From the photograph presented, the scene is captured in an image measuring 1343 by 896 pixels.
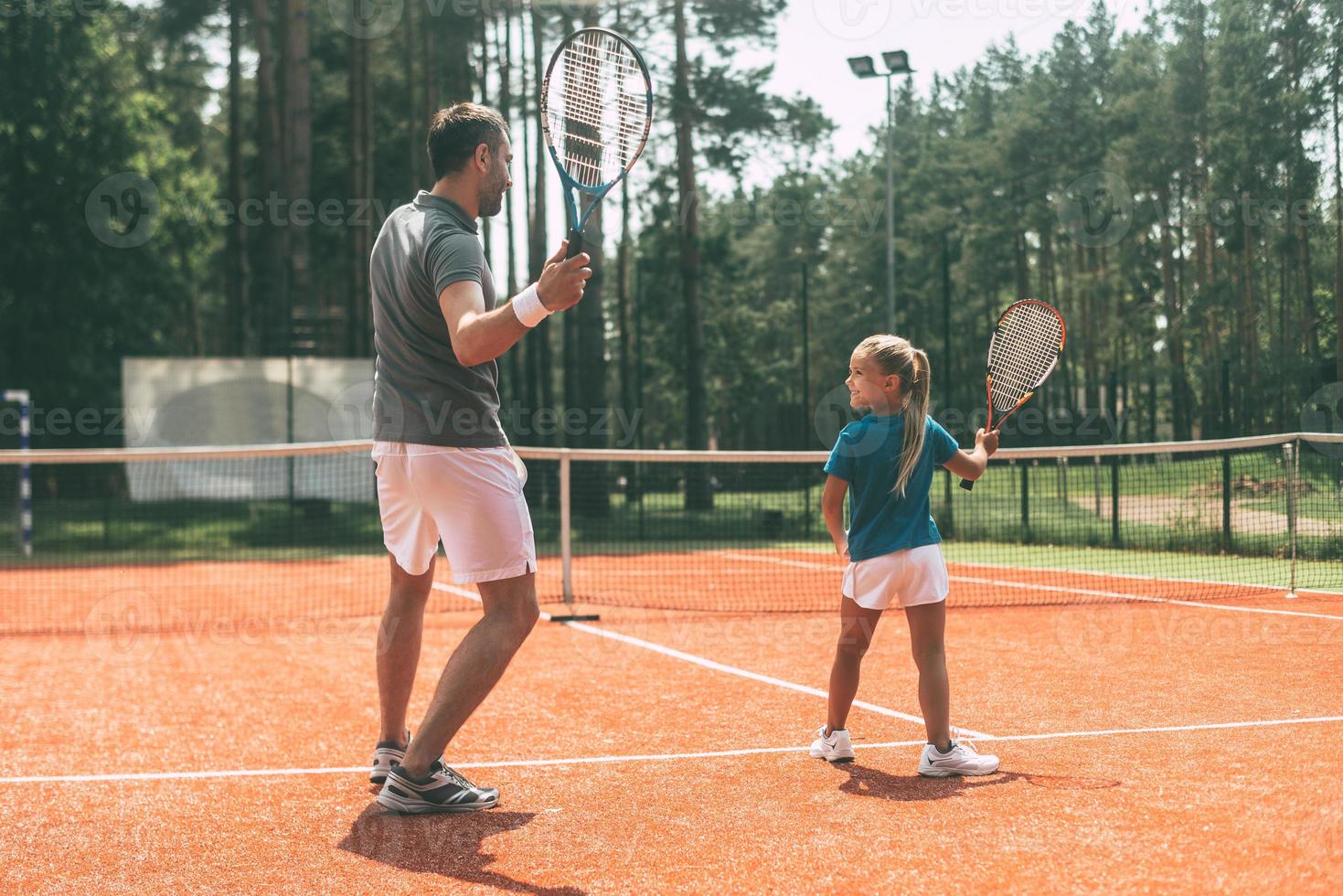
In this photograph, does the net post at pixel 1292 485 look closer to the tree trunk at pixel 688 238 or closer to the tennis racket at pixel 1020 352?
the tennis racket at pixel 1020 352

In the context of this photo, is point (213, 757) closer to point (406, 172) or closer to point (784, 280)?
point (406, 172)

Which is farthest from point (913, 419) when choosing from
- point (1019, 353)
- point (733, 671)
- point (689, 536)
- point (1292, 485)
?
point (689, 536)

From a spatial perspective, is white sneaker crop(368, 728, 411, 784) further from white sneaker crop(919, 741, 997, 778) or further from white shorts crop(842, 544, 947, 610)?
white sneaker crop(919, 741, 997, 778)

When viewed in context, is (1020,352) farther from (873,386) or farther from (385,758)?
(385,758)

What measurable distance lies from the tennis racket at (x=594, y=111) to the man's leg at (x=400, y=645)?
134cm

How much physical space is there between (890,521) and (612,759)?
1.34 meters

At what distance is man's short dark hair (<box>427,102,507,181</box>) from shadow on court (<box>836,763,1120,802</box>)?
2.30 m

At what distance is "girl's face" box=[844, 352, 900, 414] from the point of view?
4.47 m

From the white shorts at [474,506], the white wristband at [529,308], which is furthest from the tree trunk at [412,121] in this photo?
the white wristband at [529,308]

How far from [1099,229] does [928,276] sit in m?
6.39

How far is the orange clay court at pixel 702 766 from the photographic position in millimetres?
3348

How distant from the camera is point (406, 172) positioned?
110ft

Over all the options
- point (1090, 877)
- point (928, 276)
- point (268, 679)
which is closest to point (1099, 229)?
point (928, 276)

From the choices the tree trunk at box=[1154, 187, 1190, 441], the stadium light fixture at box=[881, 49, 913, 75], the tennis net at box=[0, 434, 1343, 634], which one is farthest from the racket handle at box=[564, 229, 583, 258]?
the stadium light fixture at box=[881, 49, 913, 75]
